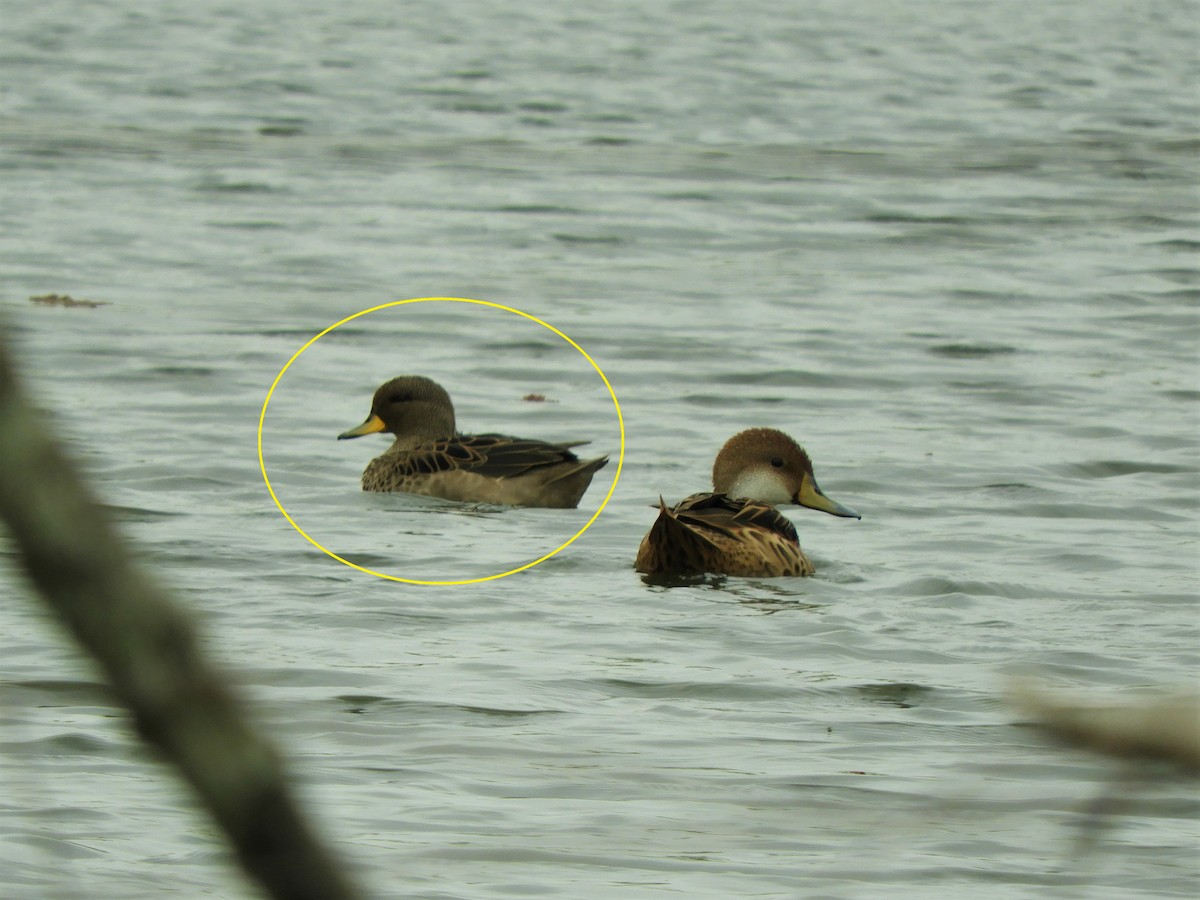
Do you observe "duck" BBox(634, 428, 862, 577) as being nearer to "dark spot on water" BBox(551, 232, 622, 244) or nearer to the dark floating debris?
the dark floating debris

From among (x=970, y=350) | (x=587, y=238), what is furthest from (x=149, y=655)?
(x=587, y=238)

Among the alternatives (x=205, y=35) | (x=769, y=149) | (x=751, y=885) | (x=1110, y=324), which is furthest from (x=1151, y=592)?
(x=205, y=35)

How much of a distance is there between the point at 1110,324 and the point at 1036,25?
20163 mm

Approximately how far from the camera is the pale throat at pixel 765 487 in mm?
9211

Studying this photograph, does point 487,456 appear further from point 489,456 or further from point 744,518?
point 744,518

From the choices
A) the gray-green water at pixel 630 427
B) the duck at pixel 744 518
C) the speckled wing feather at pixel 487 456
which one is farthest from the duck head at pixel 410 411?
the duck at pixel 744 518

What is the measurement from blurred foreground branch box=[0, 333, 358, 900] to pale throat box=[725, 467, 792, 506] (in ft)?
27.1

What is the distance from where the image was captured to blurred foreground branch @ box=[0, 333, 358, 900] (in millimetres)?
913

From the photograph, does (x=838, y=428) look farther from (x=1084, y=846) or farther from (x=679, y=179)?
(x=1084, y=846)

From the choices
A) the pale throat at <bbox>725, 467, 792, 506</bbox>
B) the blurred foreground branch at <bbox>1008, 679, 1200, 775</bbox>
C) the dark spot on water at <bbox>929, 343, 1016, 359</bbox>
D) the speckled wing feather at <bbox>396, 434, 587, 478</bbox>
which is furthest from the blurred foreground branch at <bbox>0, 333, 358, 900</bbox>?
the dark spot on water at <bbox>929, 343, 1016, 359</bbox>

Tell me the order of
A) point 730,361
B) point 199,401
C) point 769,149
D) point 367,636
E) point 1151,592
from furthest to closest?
point 769,149, point 730,361, point 199,401, point 1151,592, point 367,636

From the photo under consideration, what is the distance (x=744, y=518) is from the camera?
8414 mm

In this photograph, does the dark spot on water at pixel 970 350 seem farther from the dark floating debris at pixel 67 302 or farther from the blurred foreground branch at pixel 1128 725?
the blurred foreground branch at pixel 1128 725

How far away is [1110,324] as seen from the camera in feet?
46.4
